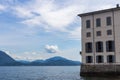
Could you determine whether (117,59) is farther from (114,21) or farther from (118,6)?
(118,6)

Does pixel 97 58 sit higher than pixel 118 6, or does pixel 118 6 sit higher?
pixel 118 6

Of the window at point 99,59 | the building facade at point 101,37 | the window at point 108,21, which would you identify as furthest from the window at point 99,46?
the window at point 108,21

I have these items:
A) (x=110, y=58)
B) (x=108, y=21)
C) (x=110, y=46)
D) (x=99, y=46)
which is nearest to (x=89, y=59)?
(x=99, y=46)

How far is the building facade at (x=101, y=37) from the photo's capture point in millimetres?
58250

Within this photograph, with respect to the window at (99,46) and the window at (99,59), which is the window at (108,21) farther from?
the window at (99,59)

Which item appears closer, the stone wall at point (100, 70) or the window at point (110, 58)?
the stone wall at point (100, 70)

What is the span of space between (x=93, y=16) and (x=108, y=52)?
9.02m

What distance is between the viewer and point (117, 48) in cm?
5788

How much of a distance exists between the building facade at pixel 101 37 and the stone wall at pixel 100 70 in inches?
35.7

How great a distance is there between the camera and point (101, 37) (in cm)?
6047

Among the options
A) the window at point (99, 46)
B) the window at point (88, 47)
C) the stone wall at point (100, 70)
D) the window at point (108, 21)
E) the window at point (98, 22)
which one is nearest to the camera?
the stone wall at point (100, 70)

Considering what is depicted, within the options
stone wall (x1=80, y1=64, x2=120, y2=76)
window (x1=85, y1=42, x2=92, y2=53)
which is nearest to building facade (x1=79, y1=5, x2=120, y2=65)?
window (x1=85, y1=42, x2=92, y2=53)

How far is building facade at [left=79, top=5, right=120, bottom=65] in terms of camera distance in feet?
191

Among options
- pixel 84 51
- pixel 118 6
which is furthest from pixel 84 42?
pixel 118 6
